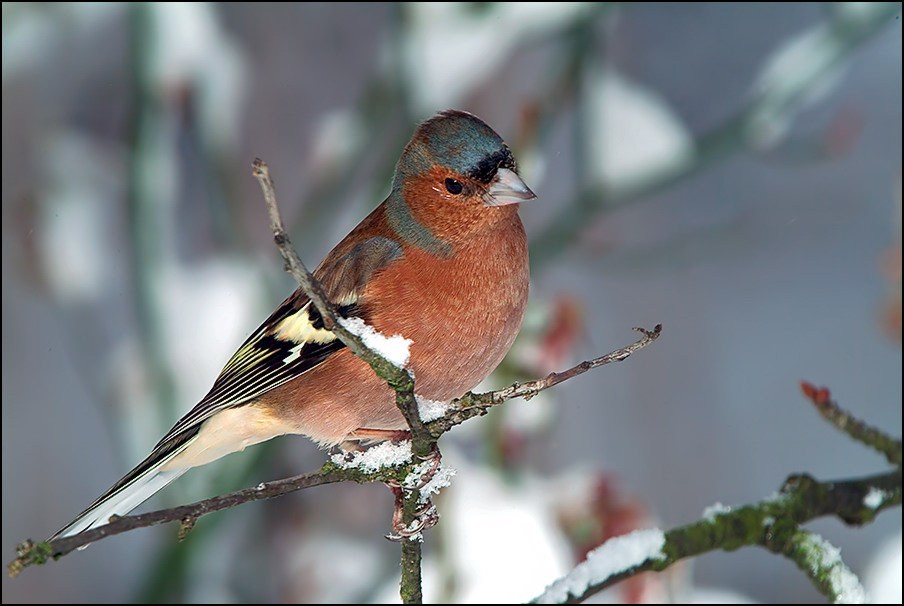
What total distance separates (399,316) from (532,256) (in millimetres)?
764

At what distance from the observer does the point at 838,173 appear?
149 cm

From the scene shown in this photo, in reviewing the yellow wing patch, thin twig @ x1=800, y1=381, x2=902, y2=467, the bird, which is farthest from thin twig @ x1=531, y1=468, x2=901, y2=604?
the yellow wing patch

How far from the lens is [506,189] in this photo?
2.24 feet

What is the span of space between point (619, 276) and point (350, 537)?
2.14ft

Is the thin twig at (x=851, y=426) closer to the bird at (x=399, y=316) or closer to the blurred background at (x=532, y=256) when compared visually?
the bird at (x=399, y=316)

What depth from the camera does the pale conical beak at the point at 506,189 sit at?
67 centimetres

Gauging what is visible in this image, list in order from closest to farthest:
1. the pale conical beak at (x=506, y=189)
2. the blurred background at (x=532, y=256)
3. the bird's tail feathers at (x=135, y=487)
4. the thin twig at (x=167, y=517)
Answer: the thin twig at (x=167, y=517) < the pale conical beak at (x=506, y=189) < the bird's tail feathers at (x=135, y=487) < the blurred background at (x=532, y=256)

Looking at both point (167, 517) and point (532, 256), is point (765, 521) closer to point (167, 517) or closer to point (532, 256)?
point (167, 517)

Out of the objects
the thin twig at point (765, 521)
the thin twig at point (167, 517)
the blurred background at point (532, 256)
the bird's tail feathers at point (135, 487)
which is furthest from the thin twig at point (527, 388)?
the blurred background at point (532, 256)

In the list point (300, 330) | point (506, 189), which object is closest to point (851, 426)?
point (506, 189)

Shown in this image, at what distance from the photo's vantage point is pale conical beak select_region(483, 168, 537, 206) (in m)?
0.67

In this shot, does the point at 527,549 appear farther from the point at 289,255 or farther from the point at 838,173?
the point at 289,255

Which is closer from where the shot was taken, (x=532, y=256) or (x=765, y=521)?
(x=765, y=521)

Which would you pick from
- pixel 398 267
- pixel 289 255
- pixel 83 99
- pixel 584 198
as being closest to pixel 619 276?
pixel 584 198
